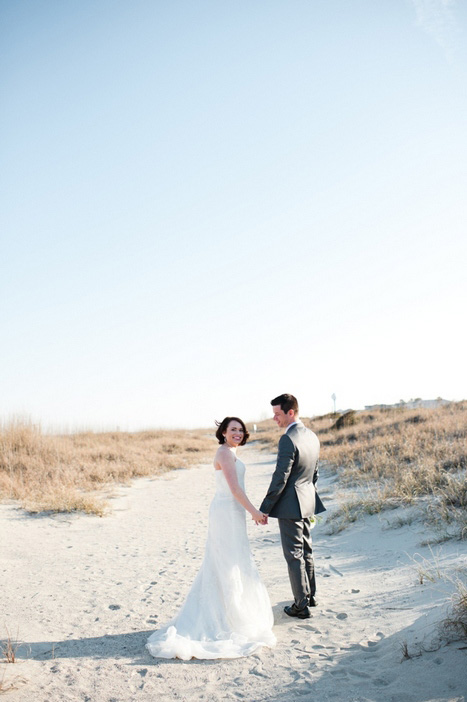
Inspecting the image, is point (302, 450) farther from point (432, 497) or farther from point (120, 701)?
point (432, 497)

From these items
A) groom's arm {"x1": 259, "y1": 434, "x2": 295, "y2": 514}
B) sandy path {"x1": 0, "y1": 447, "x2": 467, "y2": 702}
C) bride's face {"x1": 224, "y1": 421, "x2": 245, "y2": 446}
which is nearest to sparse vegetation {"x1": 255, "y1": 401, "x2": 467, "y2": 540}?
sandy path {"x1": 0, "y1": 447, "x2": 467, "y2": 702}

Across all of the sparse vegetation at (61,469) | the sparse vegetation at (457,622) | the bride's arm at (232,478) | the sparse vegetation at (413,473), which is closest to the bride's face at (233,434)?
the bride's arm at (232,478)

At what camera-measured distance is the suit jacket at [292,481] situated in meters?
4.88

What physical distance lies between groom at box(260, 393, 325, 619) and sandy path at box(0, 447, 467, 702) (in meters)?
0.45

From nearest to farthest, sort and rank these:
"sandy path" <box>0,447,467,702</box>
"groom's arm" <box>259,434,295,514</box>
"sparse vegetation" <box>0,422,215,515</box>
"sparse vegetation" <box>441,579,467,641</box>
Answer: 1. "sandy path" <box>0,447,467,702</box>
2. "sparse vegetation" <box>441,579,467,641</box>
3. "groom's arm" <box>259,434,295,514</box>
4. "sparse vegetation" <box>0,422,215,515</box>

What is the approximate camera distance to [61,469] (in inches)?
→ 591

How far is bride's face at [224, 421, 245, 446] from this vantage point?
15.5 ft

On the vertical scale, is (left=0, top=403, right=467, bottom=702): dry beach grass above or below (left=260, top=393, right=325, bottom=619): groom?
below

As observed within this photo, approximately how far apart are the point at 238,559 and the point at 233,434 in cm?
113

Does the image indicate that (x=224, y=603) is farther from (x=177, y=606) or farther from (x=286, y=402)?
(x=286, y=402)

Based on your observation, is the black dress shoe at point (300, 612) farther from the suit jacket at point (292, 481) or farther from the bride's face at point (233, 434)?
the bride's face at point (233, 434)

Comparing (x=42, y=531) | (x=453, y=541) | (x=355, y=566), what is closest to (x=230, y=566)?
(x=355, y=566)

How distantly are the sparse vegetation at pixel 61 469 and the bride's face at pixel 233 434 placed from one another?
24.8 feet

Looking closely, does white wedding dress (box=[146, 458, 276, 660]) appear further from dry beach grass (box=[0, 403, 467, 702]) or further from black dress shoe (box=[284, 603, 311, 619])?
black dress shoe (box=[284, 603, 311, 619])
